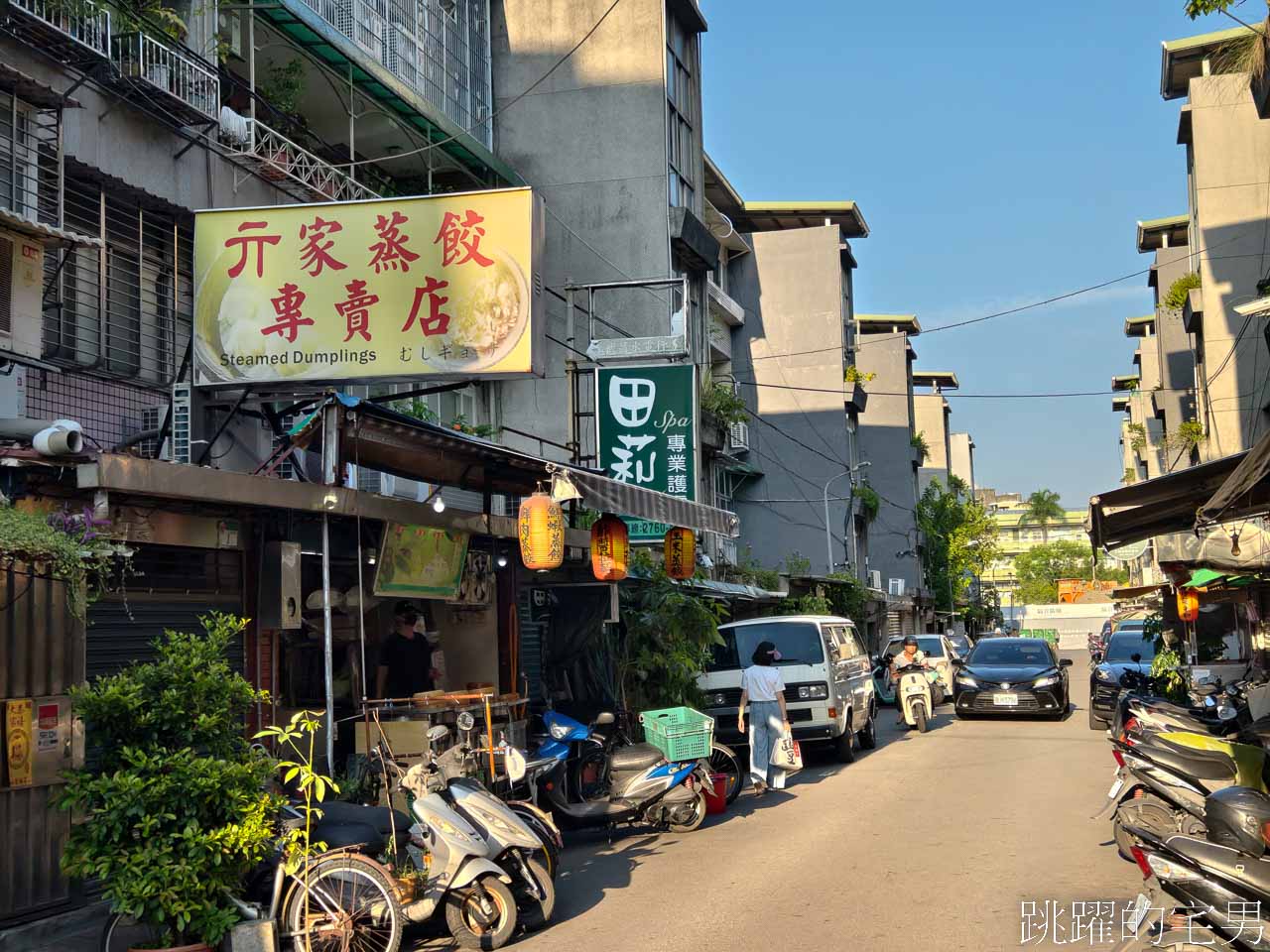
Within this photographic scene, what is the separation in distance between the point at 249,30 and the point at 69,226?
403 cm

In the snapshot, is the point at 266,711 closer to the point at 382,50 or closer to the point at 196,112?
the point at 196,112

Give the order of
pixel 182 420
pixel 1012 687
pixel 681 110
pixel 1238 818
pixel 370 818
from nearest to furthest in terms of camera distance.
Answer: pixel 1238 818 < pixel 370 818 < pixel 182 420 < pixel 1012 687 < pixel 681 110

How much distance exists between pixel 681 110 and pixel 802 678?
17.6 m

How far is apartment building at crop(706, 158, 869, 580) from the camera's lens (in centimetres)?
4759

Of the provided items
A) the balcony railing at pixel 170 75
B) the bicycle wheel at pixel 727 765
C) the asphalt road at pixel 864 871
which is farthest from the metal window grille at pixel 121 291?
the bicycle wheel at pixel 727 765

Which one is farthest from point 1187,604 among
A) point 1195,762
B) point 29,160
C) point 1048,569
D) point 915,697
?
point 1048,569

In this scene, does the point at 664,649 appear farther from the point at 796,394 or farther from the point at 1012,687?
the point at 796,394

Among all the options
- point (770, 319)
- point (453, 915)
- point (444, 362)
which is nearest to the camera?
point (453, 915)

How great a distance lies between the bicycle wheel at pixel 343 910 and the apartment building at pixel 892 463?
54.3 m

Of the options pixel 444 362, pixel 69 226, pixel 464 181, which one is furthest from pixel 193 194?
pixel 464 181

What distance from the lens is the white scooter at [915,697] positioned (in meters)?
21.9

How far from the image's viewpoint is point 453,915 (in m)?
7.86

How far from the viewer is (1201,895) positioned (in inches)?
239

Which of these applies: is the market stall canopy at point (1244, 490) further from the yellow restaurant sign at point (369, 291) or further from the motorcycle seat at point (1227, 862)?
the yellow restaurant sign at point (369, 291)
